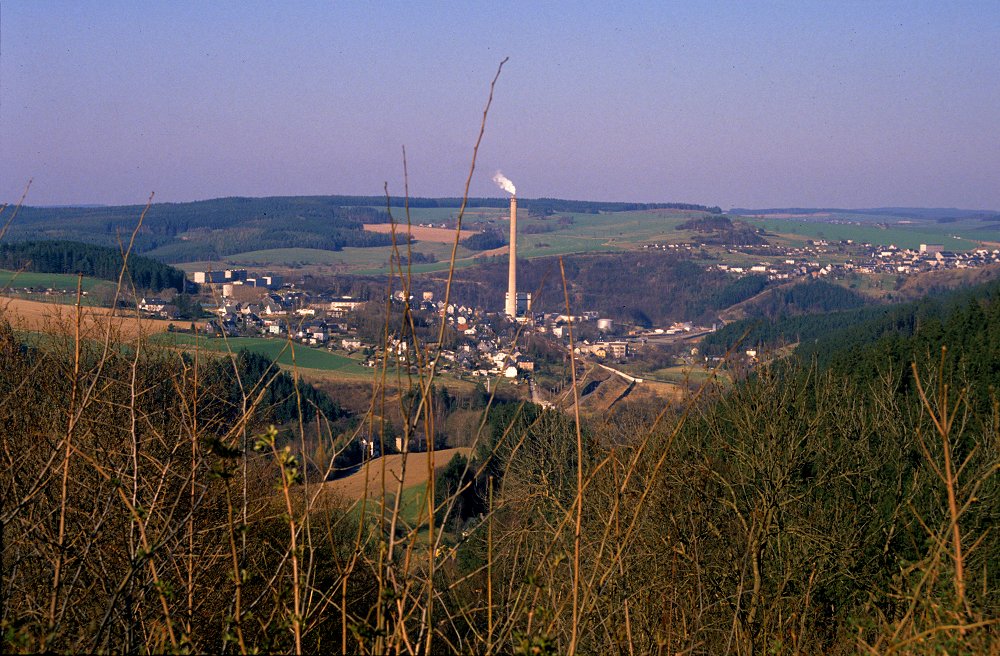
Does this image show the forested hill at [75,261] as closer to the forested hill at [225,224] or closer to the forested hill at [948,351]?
the forested hill at [948,351]

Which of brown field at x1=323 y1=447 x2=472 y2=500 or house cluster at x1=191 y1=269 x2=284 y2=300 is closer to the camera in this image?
brown field at x1=323 y1=447 x2=472 y2=500

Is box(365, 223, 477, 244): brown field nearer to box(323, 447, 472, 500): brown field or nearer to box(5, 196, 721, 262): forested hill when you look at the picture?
box(5, 196, 721, 262): forested hill

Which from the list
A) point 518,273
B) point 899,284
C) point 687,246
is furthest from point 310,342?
point 687,246

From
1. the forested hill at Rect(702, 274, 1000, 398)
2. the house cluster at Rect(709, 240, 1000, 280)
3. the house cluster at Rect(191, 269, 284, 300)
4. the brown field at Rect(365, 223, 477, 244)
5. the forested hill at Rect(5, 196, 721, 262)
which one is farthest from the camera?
the house cluster at Rect(709, 240, 1000, 280)

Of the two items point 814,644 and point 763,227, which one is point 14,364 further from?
point 763,227

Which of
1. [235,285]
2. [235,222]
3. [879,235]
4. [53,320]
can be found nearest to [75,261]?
[235,285]

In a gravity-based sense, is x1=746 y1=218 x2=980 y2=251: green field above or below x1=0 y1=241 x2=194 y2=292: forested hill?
below

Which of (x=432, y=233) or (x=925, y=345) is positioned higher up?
(x=432, y=233)

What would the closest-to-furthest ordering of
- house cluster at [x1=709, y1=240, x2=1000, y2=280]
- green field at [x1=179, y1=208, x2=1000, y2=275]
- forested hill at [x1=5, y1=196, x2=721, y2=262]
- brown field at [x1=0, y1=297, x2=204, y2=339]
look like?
brown field at [x1=0, y1=297, x2=204, y2=339]
forested hill at [x1=5, y1=196, x2=721, y2=262]
green field at [x1=179, y1=208, x2=1000, y2=275]
house cluster at [x1=709, y1=240, x2=1000, y2=280]

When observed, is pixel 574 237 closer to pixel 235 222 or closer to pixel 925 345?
pixel 235 222

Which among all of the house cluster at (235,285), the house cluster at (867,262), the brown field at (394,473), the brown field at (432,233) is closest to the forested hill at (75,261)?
the house cluster at (235,285)

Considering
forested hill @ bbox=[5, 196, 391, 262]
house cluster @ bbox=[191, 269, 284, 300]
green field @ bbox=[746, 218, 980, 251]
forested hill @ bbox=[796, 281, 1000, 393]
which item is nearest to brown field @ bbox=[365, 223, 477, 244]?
forested hill @ bbox=[5, 196, 391, 262]
